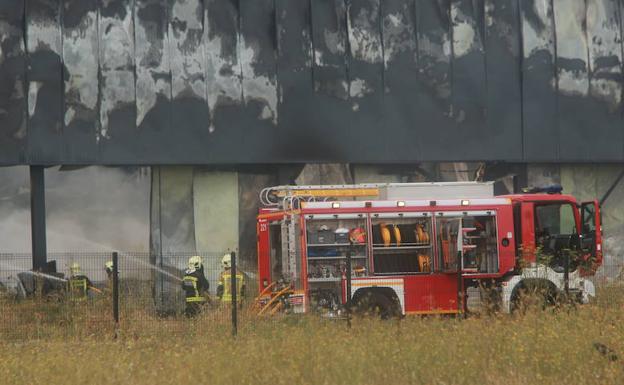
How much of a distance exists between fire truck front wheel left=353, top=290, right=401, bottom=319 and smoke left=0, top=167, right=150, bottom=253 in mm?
11373

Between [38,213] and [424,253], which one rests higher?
[38,213]

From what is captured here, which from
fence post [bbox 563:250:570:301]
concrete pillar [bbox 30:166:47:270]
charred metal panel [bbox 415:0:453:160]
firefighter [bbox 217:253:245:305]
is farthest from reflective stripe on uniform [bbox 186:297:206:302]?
charred metal panel [bbox 415:0:453:160]

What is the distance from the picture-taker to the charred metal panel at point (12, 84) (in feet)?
99.8

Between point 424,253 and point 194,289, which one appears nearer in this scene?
point 424,253

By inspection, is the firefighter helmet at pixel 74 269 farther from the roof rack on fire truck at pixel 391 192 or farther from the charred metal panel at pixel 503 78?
the charred metal panel at pixel 503 78

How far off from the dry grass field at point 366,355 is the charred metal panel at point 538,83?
14808mm

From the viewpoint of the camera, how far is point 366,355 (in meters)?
14.5

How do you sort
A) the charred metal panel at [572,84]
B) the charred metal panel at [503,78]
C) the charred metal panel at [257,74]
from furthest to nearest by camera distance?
1. the charred metal panel at [572,84]
2. the charred metal panel at [503,78]
3. the charred metal panel at [257,74]

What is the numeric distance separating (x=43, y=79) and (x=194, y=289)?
11.0 meters

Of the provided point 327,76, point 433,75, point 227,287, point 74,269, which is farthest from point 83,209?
point 433,75

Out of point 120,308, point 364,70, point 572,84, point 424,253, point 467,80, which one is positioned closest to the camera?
point 120,308

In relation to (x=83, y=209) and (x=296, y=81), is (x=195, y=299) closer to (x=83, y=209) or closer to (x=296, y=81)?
(x=83, y=209)

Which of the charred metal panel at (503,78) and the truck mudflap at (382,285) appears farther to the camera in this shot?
the charred metal panel at (503,78)

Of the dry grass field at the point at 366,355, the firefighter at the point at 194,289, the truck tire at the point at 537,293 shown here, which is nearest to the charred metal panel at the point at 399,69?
the firefighter at the point at 194,289
